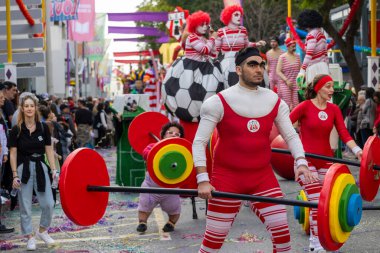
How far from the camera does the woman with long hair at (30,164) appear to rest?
8.87m

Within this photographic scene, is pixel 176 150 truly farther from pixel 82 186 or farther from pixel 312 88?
pixel 82 186

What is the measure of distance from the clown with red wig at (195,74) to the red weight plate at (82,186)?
15.2ft

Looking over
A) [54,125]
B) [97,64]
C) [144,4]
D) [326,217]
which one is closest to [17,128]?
[54,125]

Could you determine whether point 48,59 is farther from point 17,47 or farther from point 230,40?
point 230,40

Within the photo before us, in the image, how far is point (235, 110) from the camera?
6.02 metres

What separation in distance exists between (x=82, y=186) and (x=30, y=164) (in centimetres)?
312

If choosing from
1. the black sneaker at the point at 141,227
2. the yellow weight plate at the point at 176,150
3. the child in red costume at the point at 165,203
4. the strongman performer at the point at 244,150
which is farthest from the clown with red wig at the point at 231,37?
the strongman performer at the point at 244,150

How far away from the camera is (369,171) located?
21.9 ft

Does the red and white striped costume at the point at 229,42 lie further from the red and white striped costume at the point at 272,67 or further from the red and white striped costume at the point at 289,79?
the red and white striped costume at the point at 272,67

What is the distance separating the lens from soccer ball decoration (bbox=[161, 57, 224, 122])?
10.7 m

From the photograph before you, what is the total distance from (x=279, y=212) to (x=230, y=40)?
5225 mm

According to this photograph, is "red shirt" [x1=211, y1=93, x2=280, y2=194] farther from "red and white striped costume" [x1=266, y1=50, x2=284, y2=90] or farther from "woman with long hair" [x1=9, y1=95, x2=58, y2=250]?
"red and white striped costume" [x1=266, y1=50, x2=284, y2=90]

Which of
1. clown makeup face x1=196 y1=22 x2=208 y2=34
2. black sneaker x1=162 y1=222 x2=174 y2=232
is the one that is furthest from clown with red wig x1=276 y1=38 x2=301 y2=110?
black sneaker x1=162 y1=222 x2=174 y2=232

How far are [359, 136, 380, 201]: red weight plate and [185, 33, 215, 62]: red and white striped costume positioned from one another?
4.09 m
